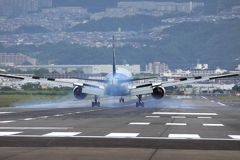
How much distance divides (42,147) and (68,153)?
1.75 meters

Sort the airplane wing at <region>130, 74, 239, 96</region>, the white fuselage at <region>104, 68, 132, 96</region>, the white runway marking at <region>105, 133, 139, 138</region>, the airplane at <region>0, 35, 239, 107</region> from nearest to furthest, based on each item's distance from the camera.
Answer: the white runway marking at <region>105, 133, 139, 138</region>
the airplane at <region>0, 35, 239, 107</region>
the airplane wing at <region>130, 74, 239, 96</region>
the white fuselage at <region>104, 68, 132, 96</region>

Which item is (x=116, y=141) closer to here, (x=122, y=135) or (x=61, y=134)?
(x=122, y=135)

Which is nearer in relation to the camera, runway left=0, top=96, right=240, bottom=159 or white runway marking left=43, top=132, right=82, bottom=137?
runway left=0, top=96, right=240, bottom=159

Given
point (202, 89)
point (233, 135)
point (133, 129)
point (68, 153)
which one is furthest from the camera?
point (202, 89)

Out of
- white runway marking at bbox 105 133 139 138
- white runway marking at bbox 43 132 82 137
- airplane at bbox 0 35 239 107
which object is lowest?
white runway marking at bbox 105 133 139 138

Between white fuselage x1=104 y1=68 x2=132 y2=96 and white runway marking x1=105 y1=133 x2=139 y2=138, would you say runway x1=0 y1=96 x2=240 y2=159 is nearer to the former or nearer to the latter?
white runway marking x1=105 y1=133 x2=139 y2=138

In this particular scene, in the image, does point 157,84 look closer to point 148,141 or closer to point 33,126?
point 33,126

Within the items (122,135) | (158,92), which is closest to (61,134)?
(122,135)

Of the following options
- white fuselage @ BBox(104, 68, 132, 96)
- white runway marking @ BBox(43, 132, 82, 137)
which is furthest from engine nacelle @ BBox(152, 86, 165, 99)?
white runway marking @ BBox(43, 132, 82, 137)

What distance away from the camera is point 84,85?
6725 cm

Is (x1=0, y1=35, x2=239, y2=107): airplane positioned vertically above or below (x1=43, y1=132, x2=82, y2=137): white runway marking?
above

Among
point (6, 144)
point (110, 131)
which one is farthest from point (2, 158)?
point (110, 131)

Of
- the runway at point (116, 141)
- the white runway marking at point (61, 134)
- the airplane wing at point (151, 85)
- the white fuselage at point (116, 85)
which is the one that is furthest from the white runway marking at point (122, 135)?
the white fuselage at point (116, 85)

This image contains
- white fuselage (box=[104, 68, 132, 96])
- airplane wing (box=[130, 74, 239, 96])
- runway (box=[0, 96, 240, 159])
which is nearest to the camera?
runway (box=[0, 96, 240, 159])
